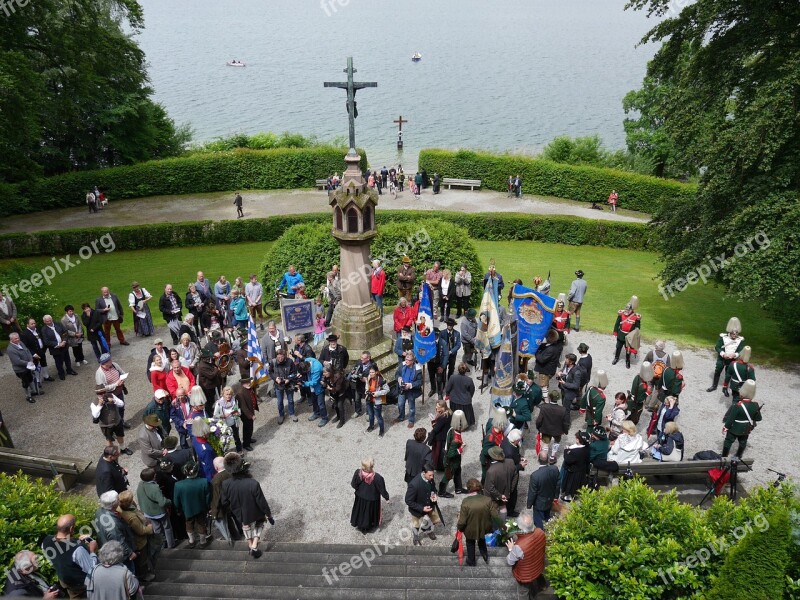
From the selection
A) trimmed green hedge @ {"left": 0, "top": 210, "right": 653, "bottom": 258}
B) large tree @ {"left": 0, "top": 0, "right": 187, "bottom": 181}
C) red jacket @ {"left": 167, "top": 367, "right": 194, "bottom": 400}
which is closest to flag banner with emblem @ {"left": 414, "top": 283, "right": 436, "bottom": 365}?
red jacket @ {"left": 167, "top": 367, "right": 194, "bottom": 400}

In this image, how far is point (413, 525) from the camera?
10.1 m

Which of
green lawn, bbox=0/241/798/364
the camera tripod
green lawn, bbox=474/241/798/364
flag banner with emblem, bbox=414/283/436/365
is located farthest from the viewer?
green lawn, bbox=0/241/798/364

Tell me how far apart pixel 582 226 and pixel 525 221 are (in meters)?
2.76

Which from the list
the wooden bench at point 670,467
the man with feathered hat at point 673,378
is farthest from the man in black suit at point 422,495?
the man with feathered hat at point 673,378

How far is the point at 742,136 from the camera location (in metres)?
15.2

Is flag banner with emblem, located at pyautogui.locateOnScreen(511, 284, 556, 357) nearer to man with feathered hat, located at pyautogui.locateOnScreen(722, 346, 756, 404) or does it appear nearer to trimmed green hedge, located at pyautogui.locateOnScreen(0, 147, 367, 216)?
man with feathered hat, located at pyautogui.locateOnScreen(722, 346, 756, 404)

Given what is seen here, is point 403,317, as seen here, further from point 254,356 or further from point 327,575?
point 327,575

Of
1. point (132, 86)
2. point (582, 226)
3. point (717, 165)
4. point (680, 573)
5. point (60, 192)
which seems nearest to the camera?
point (680, 573)

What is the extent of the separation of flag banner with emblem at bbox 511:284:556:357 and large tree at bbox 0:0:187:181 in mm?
16626

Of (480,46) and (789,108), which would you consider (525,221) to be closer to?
(789,108)

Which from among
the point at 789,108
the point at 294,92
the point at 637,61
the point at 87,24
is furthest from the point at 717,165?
the point at 637,61

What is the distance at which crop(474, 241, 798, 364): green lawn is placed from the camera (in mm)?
19188

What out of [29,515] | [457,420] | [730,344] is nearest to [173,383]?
[29,515]

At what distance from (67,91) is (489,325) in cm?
2260
